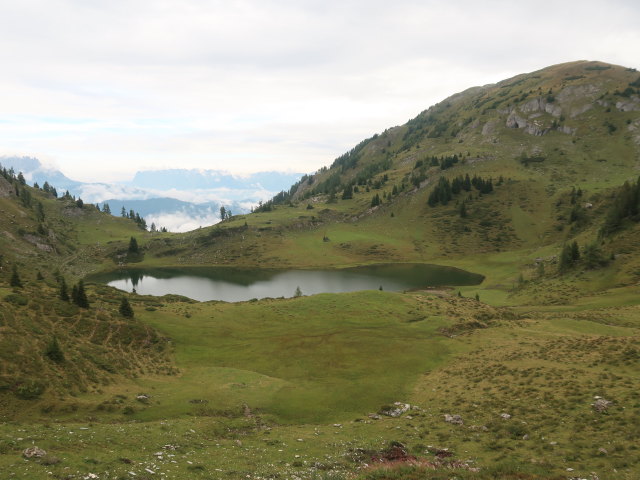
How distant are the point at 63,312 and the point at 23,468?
115 feet

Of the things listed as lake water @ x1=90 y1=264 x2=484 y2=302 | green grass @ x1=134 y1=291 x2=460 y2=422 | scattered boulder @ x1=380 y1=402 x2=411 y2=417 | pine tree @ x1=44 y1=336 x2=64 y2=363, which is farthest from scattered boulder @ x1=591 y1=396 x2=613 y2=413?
lake water @ x1=90 y1=264 x2=484 y2=302

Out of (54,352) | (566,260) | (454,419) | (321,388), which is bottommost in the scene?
(321,388)

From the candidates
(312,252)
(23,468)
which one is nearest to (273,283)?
(312,252)

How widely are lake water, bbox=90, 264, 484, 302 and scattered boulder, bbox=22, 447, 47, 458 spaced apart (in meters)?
108

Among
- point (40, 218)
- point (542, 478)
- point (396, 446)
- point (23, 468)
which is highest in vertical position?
point (40, 218)

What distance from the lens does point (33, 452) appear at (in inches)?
674

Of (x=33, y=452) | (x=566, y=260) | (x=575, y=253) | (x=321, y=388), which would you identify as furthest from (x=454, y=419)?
(x=566, y=260)

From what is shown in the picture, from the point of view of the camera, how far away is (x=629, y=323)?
57.5 metres

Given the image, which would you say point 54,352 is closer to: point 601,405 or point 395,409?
point 395,409

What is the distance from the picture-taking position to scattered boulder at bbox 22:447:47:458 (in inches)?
664

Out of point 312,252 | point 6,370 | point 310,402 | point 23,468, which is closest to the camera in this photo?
point 23,468

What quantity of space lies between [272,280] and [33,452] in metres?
140

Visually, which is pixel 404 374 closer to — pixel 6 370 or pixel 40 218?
pixel 6 370

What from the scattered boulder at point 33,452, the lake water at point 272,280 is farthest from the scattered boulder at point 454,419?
the lake water at point 272,280
